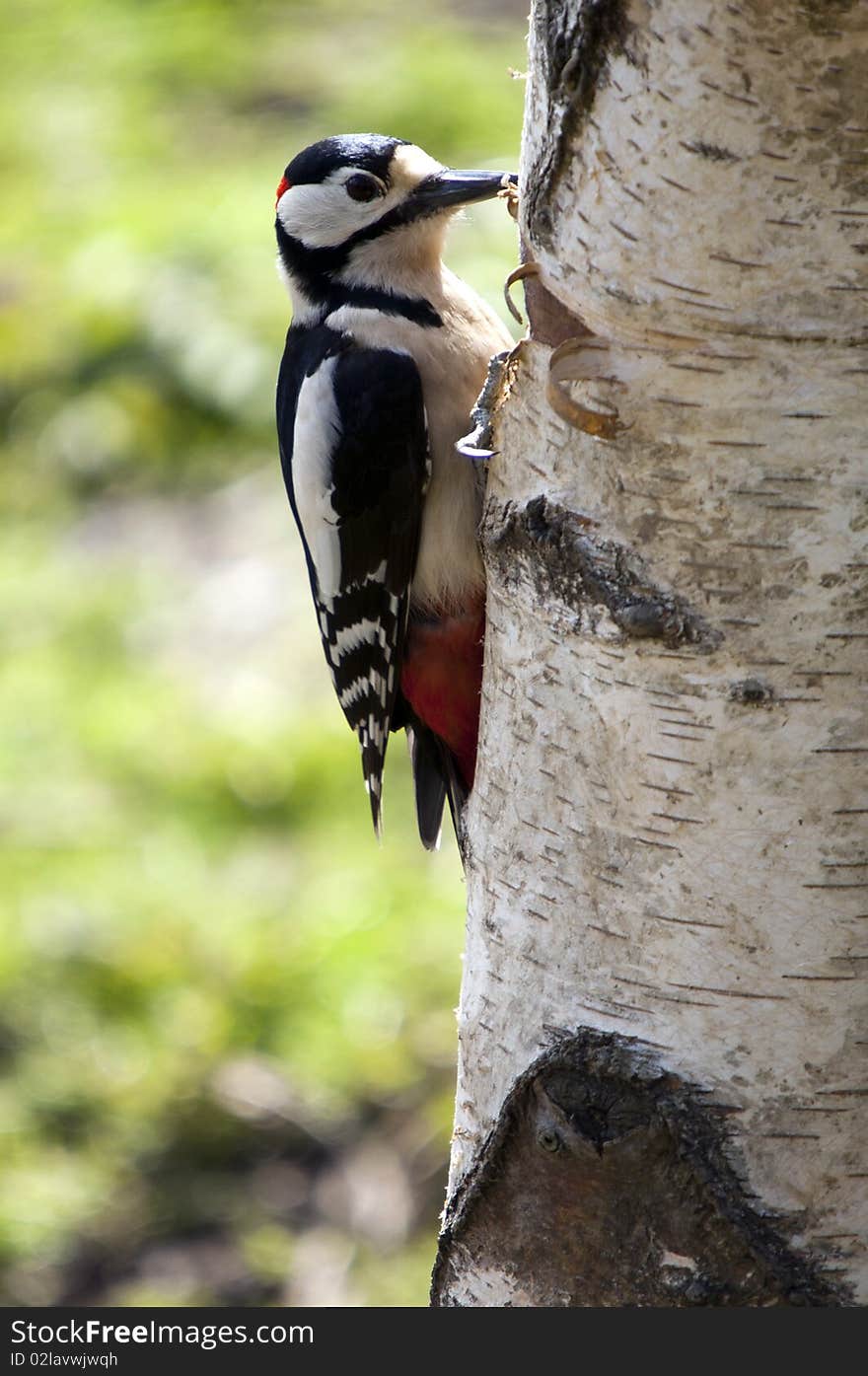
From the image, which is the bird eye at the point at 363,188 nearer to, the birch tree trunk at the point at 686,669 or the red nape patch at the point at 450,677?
the red nape patch at the point at 450,677

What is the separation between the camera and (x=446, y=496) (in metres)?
2.35

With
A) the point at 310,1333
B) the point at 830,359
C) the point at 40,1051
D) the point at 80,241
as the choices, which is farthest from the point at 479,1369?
the point at 80,241

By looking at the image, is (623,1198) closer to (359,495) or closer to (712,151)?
(712,151)

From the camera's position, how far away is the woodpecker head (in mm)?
2451

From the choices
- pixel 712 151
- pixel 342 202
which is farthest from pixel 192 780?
pixel 712 151

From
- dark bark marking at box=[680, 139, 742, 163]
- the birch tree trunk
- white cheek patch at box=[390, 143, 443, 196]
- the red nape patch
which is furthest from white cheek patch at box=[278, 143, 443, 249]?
dark bark marking at box=[680, 139, 742, 163]

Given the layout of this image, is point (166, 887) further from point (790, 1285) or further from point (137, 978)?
point (790, 1285)

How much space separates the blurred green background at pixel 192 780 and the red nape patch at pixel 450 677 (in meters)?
1.07

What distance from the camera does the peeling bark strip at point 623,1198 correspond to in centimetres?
143

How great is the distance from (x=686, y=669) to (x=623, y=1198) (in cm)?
46

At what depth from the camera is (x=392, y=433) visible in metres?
2.32

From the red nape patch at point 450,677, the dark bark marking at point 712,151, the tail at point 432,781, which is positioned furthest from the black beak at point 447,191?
the dark bark marking at point 712,151

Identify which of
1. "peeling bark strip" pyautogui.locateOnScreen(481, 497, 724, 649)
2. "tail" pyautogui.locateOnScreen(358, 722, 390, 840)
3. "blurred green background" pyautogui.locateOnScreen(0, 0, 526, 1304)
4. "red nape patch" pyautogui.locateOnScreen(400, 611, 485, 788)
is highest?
"peeling bark strip" pyautogui.locateOnScreen(481, 497, 724, 649)

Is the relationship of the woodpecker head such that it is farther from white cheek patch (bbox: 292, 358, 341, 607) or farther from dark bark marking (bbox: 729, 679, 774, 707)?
dark bark marking (bbox: 729, 679, 774, 707)
